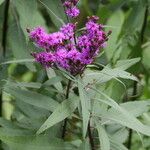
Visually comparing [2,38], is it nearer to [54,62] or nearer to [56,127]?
[56,127]

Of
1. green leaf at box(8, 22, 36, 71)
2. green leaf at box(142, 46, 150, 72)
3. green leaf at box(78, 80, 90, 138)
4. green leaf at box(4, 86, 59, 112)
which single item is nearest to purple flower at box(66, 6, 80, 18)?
green leaf at box(78, 80, 90, 138)

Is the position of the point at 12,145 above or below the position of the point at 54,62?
below

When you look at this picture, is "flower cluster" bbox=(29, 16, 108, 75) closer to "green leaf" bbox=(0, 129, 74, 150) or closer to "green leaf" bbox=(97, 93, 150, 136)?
"green leaf" bbox=(97, 93, 150, 136)

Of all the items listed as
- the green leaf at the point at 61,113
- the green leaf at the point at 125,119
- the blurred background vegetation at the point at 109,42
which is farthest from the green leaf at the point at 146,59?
the green leaf at the point at 61,113

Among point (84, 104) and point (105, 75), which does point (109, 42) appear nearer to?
point (105, 75)

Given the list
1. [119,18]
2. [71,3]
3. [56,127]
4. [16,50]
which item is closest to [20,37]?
[16,50]

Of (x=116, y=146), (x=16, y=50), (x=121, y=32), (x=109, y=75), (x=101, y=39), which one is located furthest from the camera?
(x=121, y=32)
